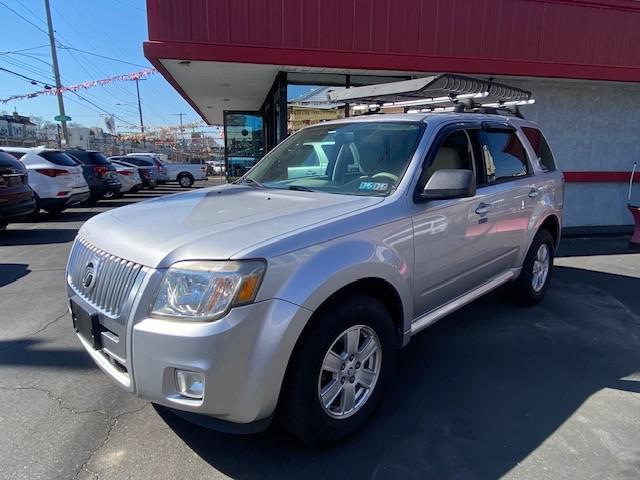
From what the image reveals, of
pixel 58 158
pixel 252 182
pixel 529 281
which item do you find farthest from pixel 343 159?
pixel 58 158

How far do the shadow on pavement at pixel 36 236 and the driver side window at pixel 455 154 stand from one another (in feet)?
24.7

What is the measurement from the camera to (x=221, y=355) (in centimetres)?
206

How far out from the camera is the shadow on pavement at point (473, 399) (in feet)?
8.28

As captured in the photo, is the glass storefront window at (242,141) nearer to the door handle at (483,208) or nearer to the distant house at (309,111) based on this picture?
the distant house at (309,111)

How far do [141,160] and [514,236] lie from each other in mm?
20631

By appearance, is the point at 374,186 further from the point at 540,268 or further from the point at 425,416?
the point at 540,268

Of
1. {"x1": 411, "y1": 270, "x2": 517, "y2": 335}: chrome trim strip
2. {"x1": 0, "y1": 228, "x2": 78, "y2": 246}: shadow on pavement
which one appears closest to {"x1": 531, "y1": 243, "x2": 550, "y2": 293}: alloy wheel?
{"x1": 411, "y1": 270, "x2": 517, "y2": 335}: chrome trim strip

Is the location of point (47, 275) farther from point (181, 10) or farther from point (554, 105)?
point (554, 105)

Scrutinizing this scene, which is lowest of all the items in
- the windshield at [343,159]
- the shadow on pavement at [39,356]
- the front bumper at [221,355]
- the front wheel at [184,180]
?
the front wheel at [184,180]

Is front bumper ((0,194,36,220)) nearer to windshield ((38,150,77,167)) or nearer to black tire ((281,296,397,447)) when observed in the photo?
windshield ((38,150,77,167))

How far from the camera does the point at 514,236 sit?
14.2ft

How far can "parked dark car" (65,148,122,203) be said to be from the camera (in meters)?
13.4

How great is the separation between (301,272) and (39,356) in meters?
2.78

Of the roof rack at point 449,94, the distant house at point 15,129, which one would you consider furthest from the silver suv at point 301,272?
the distant house at point 15,129
